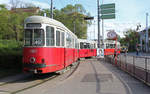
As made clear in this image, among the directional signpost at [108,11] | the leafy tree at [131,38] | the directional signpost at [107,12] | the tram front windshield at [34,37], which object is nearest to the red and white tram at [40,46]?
the tram front windshield at [34,37]

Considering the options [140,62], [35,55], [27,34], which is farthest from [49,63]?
[140,62]

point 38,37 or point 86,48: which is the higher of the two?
point 38,37

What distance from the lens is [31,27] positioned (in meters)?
9.39

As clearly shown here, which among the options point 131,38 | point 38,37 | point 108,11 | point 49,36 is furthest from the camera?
point 131,38

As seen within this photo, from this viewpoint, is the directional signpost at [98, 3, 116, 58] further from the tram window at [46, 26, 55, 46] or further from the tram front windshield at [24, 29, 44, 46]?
the tram front windshield at [24, 29, 44, 46]

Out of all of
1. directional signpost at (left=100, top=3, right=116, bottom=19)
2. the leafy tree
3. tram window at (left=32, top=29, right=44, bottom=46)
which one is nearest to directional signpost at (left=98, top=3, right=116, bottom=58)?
directional signpost at (left=100, top=3, right=116, bottom=19)

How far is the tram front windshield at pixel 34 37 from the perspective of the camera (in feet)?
30.3

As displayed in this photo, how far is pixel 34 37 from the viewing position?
930 cm

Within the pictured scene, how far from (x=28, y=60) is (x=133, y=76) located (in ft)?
20.5

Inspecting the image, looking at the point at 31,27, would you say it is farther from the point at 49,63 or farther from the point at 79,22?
the point at 79,22

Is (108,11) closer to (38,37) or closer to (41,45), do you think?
(38,37)

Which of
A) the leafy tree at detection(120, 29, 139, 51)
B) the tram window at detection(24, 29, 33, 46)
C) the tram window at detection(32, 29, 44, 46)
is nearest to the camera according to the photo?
the tram window at detection(32, 29, 44, 46)

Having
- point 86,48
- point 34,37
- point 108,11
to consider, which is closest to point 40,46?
point 34,37

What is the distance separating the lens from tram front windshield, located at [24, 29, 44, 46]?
30.3 ft
